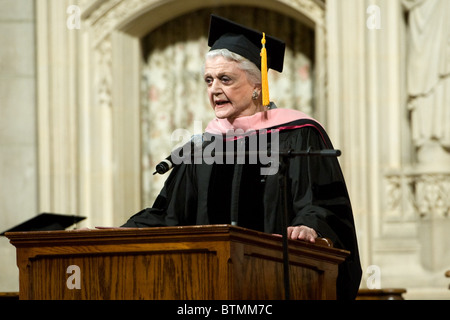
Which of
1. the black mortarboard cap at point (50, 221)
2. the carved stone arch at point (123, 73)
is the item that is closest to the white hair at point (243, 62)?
the black mortarboard cap at point (50, 221)

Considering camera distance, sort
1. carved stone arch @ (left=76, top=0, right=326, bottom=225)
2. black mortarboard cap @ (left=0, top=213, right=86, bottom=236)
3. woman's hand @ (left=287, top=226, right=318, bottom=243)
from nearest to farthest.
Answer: woman's hand @ (left=287, top=226, right=318, bottom=243)
black mortarboard cap @ (left=0, top=213, right=86, bottom=236)
carved stone arch @ (left=76, top=0, right=326, bottom=225)

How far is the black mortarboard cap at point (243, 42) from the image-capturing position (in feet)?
16.3

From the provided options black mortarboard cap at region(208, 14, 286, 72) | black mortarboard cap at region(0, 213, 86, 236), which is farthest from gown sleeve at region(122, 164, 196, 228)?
black mortarboard cap at region(0, 213, 86, 236)

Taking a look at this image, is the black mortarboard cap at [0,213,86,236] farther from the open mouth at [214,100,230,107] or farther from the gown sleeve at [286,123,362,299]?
the gown sleeve at [286,123,362,299]

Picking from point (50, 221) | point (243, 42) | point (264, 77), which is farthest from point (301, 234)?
point (50, 221)

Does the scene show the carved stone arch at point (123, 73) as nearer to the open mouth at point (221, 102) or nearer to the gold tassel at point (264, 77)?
the gold tassel at point (264, 77)

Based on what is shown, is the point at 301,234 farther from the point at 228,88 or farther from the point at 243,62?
the point at 243,62

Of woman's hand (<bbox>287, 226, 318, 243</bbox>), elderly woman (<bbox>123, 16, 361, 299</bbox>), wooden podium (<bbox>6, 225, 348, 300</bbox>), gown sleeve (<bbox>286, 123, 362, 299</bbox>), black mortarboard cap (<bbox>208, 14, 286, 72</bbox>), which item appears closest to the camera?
wooden podium (<bbox>6, 225, 348, 300</bbox>)

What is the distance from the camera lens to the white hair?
16.1ft

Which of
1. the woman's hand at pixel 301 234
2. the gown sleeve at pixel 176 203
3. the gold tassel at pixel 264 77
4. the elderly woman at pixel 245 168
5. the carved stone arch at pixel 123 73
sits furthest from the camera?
the carved stone arch at pixel 123 73

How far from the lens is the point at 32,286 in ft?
12.5

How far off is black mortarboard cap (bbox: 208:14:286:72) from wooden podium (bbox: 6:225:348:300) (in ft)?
4.41

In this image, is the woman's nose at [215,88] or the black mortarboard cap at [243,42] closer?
the woman's nose at [215,88]

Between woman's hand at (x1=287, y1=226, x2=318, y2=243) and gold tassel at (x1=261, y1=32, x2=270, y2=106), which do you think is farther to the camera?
gold tassel at (x1=261, y1=32, x2=270, y2=106)
